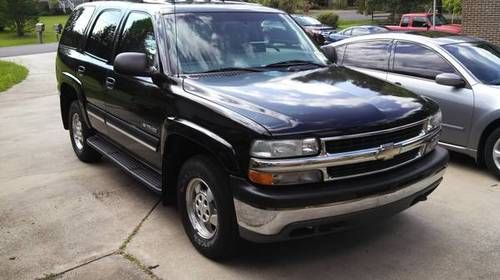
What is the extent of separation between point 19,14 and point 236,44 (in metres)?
40.8

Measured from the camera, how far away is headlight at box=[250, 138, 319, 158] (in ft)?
11.5

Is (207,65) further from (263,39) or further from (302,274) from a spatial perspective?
(302,274)

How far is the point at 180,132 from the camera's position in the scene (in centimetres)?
420

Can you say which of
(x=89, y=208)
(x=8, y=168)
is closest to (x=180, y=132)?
(x=89, y=208)

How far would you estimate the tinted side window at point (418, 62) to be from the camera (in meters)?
6.77

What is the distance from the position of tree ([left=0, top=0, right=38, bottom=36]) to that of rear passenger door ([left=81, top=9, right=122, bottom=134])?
37.8 m

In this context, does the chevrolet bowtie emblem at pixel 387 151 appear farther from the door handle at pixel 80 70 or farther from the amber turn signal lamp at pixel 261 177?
the door handle at pixel 80 70

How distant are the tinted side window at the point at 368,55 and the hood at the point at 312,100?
9.53 ft

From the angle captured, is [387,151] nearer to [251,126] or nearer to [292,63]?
[251,126]

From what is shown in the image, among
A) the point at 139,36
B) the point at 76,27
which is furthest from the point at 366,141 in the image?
the point at 76,27

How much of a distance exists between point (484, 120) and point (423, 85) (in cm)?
91

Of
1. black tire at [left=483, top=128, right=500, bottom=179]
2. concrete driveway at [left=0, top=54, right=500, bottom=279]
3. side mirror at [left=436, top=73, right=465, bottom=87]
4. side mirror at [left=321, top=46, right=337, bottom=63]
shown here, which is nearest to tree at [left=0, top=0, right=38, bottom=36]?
concrete driveway at [left=0, top=54, right=500, bottom=279]

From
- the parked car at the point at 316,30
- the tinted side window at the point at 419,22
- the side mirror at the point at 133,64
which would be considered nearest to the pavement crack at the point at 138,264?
the side mirror at the point at 133,64

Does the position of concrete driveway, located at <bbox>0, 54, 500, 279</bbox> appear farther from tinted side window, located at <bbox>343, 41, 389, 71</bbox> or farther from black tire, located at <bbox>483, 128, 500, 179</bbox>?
tinted side window, located at <bbox>343, 41, 389, 71</bbox>
